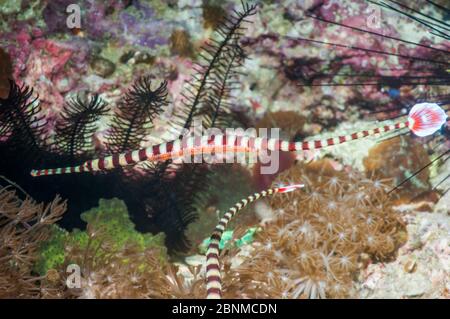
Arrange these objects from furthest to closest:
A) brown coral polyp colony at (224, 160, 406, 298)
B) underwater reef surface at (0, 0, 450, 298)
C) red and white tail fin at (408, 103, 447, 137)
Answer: underwater reef surface at (0, 0, 450, 298) < brown coral polyp colony at (224, 160, 406, 298) < red and white tail fin at (408, 103, 447, 137)

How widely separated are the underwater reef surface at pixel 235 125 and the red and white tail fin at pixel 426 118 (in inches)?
32.5

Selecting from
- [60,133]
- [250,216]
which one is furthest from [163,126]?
[250,216]

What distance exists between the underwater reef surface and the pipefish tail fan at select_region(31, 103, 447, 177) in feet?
1.42

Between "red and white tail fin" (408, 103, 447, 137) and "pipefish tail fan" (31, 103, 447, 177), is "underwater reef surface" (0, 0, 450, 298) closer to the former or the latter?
"pipefish tail fan" (31, 103, 447, 177)

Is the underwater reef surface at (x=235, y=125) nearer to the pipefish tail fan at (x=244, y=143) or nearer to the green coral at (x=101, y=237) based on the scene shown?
the green coral at (x=101, y=237)

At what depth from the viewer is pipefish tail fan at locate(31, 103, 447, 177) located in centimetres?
355

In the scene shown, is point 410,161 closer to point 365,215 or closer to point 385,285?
point 365,215

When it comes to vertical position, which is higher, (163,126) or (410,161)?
(163,126)

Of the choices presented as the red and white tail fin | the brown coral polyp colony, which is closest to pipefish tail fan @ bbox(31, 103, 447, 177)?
the red and white tail fin

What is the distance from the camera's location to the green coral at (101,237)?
3807mm

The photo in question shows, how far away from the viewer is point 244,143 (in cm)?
387

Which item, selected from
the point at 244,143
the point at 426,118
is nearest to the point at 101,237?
the point at 244,143
